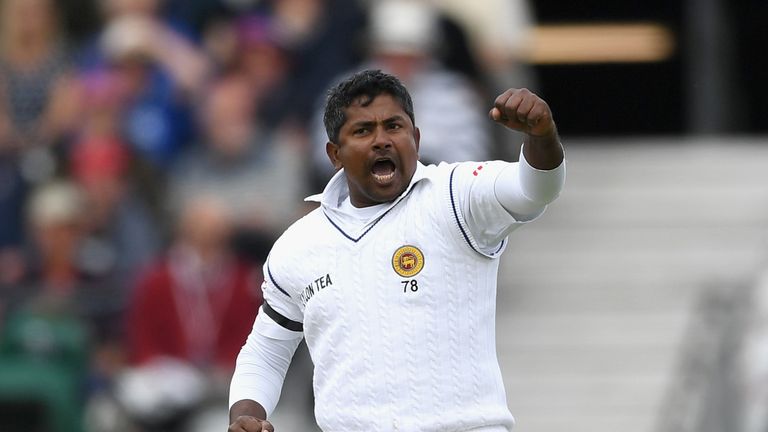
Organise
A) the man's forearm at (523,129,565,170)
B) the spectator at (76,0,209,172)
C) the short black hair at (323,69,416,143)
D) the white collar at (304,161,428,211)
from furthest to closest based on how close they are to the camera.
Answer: the spectator at (76,0,209,172), the white collar at (304,161,428,211), the short black hair at (323,69,416,143), the man's forearm at (523,129,565,170)

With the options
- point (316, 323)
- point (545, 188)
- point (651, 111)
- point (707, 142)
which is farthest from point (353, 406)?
point (651, 111)

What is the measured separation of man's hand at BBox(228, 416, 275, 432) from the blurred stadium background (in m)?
4.06

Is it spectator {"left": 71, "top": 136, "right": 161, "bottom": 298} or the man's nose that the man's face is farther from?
spectator {"left": 71, "top": 136, "right": 161, "bottom": 298}

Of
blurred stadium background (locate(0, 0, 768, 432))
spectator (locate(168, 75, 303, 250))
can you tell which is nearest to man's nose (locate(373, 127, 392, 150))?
blurred stadium background (locate(0, 0, 768, 432))

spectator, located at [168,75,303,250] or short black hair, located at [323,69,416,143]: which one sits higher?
short black hair, located at [323,69,416,143]

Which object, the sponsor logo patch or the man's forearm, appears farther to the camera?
the sponsor logo patch

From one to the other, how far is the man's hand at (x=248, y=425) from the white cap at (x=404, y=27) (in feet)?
16.3

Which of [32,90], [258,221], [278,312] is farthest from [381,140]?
[32,90]

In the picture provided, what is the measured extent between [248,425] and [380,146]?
2.67 ft

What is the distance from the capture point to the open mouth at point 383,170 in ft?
16.5

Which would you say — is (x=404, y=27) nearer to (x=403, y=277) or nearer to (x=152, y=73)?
(x=152, y=73)

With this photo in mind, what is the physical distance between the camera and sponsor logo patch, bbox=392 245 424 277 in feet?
16.4

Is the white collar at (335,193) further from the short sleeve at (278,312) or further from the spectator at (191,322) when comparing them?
the spectator at (191,322)

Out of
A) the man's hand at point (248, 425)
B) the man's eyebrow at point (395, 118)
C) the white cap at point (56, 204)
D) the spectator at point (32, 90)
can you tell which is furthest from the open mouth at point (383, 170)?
the spectator at point (32, 90)
